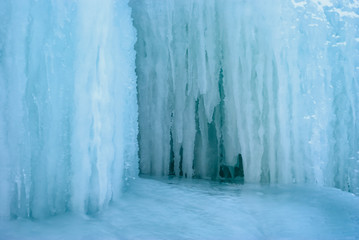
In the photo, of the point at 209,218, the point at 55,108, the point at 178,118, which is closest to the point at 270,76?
the point at 178,118

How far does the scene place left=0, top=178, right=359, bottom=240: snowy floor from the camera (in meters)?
2.53

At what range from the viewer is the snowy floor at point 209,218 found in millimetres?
2529

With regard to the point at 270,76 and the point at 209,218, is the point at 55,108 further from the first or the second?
the point at 270,76

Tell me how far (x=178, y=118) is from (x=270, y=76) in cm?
156

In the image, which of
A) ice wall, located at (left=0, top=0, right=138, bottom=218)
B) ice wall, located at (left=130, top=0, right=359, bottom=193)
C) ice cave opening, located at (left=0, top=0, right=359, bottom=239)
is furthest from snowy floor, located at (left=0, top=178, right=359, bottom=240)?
ice wall, located at (left=130, top=0, right=359, bottom=193)

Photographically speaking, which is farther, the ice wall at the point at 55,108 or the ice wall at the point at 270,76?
the ice wall at the point at 270,76

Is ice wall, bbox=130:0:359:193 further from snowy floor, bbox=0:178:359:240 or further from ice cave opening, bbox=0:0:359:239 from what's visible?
snowy floor, bbox=0:178:359:240

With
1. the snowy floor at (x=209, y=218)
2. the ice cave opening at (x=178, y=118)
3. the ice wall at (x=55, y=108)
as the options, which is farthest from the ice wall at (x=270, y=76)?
the ice wall at (x=55, y=108)

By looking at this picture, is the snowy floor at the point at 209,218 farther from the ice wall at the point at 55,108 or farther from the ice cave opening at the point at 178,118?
the ice wall at the point at 55,108

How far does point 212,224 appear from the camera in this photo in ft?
9.42

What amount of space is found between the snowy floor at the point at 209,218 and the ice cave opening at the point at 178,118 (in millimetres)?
18

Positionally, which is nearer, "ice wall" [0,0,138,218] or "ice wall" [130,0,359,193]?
"ice wall" [0,0,138,218]

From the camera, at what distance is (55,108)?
2.83 metres

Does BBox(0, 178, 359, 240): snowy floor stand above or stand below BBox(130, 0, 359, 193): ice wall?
below
